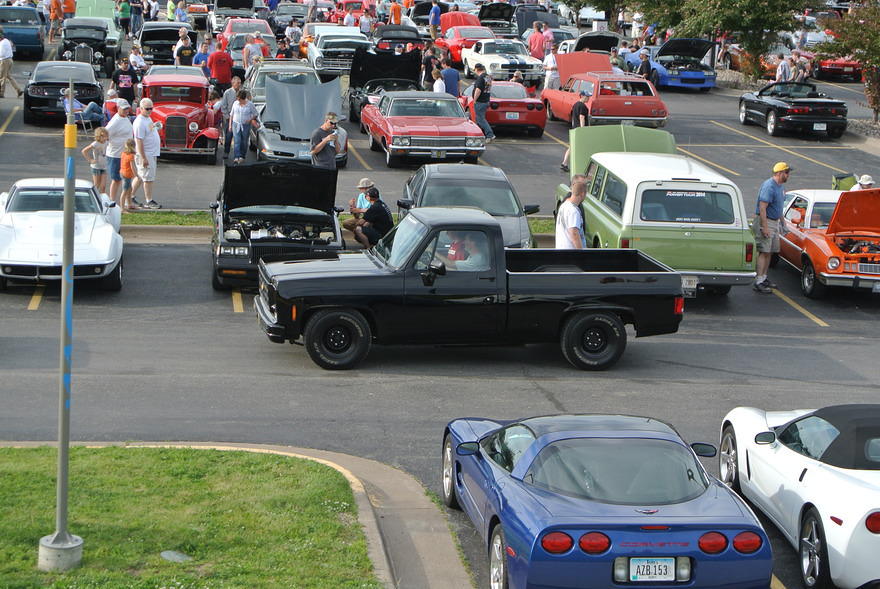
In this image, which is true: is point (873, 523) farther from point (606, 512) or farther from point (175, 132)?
point (175, 132)

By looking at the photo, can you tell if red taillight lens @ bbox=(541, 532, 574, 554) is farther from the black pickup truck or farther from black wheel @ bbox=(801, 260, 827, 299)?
black wheel @ bbox=(801, 260, 827, 299)

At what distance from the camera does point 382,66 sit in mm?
31031

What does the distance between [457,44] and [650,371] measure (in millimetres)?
31383

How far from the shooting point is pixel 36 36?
4138 centimetres

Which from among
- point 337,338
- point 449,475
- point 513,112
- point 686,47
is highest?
point 686,47

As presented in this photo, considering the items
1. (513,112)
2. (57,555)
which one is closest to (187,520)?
(57,555)

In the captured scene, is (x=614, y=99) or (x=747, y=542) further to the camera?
(x=614, y=99)

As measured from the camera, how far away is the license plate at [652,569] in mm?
7340

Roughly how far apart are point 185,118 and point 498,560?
63.8 feet

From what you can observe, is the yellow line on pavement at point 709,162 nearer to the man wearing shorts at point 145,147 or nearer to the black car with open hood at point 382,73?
the black car with open hood at point 382,73

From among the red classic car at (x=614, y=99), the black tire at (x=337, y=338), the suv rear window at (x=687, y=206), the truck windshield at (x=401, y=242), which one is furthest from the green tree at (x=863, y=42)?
the black tire at (x=337, y=338)

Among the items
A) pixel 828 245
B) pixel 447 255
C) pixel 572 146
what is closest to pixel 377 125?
pixel 572 146

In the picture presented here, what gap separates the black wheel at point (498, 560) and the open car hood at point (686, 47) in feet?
118

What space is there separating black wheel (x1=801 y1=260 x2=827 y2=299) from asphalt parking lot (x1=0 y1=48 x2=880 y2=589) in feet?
0.56
